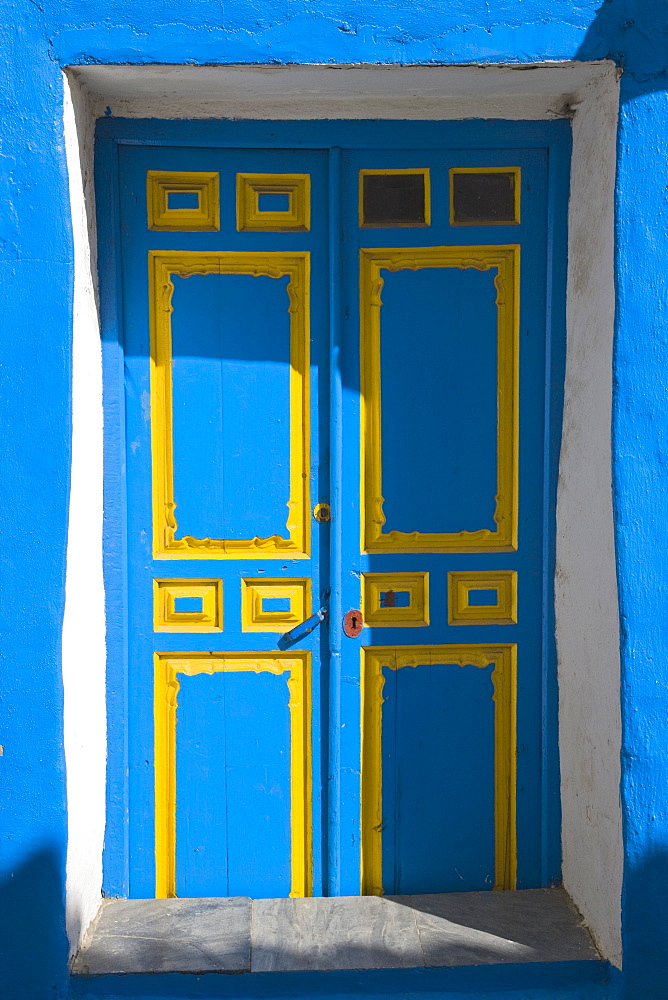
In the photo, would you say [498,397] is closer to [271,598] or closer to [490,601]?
[490,601]

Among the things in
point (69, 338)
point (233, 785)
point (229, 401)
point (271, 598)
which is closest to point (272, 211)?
point (229, 401)

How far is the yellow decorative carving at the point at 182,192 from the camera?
9.19 feet

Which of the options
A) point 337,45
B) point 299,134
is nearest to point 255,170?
point 299,134

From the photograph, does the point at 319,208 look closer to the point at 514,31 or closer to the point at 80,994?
the point at 514,31

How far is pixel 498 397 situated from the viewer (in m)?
2.88

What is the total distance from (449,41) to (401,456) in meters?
1.27

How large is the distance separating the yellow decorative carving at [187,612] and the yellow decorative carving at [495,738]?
0.53m

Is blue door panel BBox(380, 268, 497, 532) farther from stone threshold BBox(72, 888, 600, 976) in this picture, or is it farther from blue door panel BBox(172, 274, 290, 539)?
stone threshold BBox(72, 888, 600, 976)

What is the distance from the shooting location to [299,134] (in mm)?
2783

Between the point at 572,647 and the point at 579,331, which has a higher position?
the point at 579,331

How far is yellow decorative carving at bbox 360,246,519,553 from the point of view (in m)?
2.85

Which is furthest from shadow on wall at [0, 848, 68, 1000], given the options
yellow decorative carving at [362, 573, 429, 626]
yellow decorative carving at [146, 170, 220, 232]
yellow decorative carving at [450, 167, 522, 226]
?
yellow decorative carving at [450, 167, 522, 226]

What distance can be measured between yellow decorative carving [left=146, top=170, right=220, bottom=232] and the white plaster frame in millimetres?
185

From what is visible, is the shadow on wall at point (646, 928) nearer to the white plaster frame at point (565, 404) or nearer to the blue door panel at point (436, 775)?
the white plaster frame at point (565, 404)
